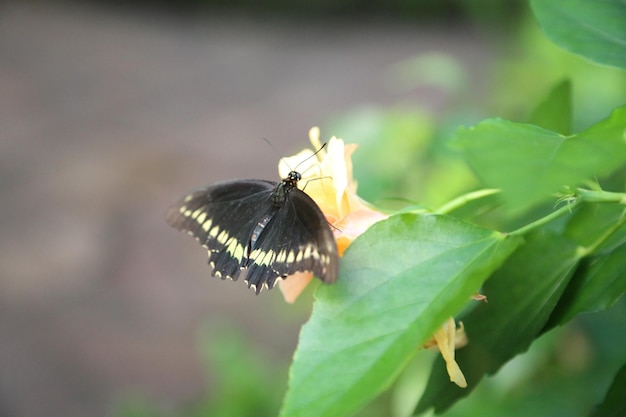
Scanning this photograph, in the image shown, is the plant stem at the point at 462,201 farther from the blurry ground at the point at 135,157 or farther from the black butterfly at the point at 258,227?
the blurry ground at the point at 135,157

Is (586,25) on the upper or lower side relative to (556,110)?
upper

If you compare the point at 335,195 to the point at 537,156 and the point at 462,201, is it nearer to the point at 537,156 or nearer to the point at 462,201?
the point at 462,201

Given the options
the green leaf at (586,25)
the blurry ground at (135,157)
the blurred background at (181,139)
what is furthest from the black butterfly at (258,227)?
the blurry ground at (135,157)

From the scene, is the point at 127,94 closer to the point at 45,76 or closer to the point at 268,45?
the point at 45,76

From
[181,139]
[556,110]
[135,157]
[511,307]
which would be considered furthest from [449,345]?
[181,139]

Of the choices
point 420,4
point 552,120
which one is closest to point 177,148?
point 420,4

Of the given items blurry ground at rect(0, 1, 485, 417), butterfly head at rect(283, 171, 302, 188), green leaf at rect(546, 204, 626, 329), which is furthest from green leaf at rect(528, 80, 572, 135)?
blurry ground at rect(0, 1, 485, 417)

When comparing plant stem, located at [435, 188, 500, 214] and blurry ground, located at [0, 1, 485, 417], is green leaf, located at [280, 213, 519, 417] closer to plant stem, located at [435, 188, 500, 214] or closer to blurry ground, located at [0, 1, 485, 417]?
plant stem, located at [435, 188, 500, 214]
